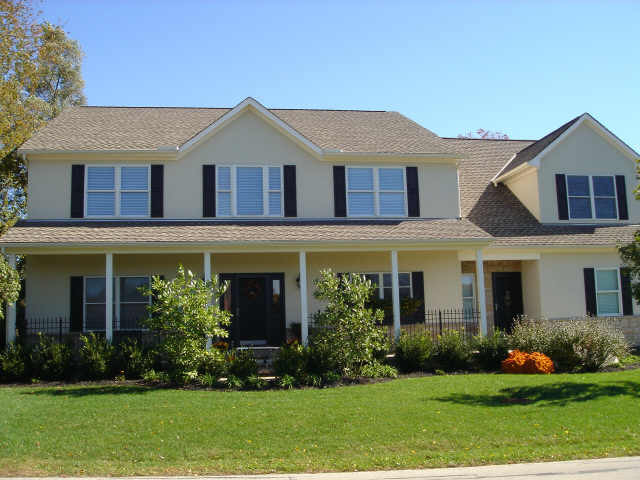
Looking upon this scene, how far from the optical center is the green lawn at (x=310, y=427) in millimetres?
8055

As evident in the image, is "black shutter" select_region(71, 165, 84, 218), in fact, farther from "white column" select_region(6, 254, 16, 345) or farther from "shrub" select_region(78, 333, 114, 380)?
"shrub" select_region(78, 333, 114, 380)

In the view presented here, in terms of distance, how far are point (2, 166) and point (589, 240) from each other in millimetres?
22830

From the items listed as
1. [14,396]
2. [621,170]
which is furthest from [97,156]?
[621,170]

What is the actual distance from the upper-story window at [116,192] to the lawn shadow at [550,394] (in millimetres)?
11094

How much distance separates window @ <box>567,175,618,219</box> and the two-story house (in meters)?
0.05

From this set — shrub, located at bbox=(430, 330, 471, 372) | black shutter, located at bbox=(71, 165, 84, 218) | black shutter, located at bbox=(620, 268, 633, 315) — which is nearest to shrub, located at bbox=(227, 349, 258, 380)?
shrub, located at bbox=(430, 330, 471, 372)

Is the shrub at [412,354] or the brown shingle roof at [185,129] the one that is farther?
the brown shingle roof at [185,129]

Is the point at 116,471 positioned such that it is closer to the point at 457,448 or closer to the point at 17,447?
the point at 17,447

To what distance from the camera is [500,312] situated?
20016 millimetres

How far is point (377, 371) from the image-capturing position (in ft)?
45.9

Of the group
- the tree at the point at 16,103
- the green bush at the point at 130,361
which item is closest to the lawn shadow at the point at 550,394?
the green bush at the point at 130,361

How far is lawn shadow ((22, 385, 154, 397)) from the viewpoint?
12141 millimetres

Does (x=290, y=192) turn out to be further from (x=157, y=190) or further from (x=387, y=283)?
(x=387, y=283)

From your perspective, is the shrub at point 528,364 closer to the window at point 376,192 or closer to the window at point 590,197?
the window at point 376,192
